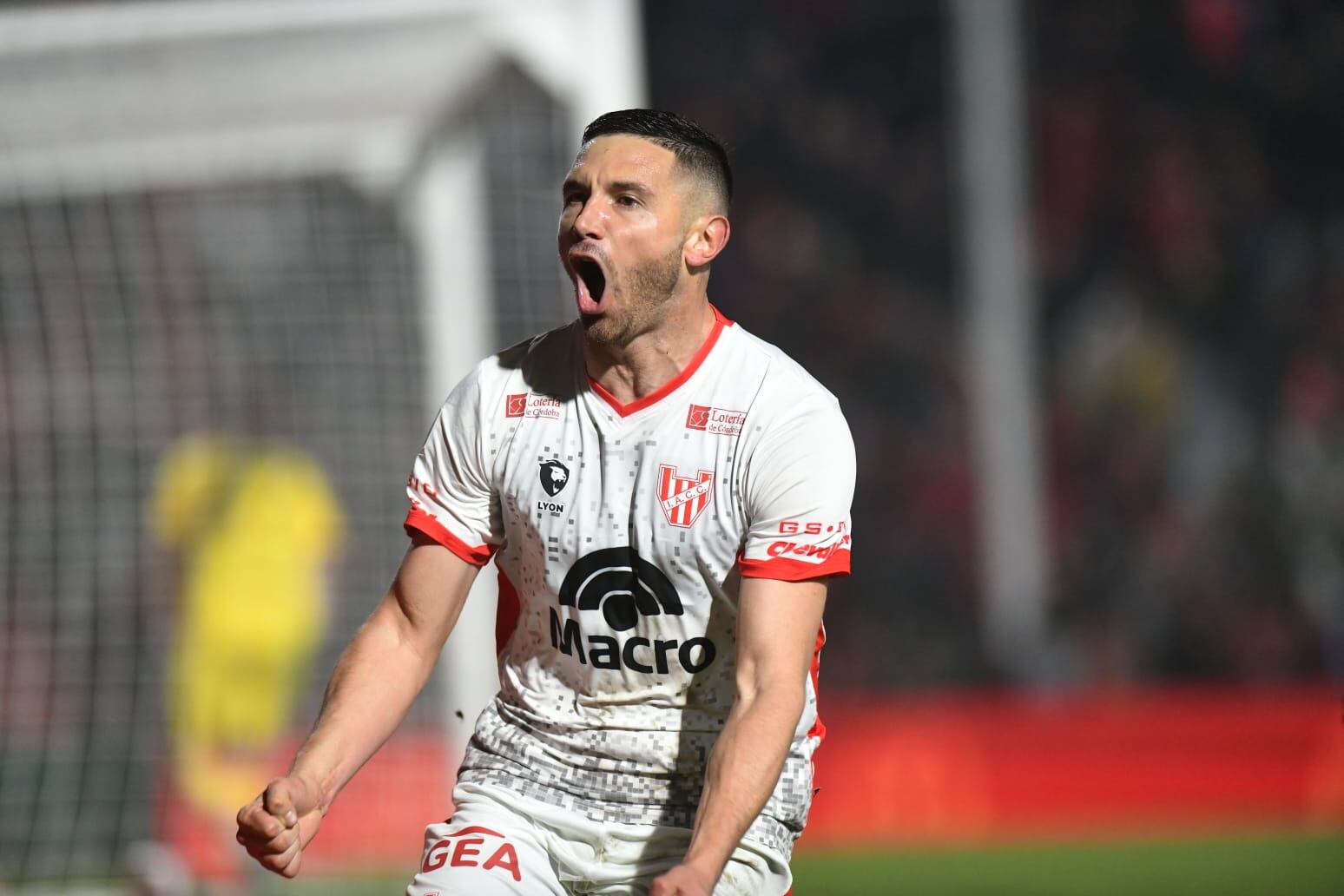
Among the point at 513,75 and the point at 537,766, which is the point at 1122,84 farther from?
the point at 537,766

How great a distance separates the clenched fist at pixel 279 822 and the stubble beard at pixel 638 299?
1.02 meters

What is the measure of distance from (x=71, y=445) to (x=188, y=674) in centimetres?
117

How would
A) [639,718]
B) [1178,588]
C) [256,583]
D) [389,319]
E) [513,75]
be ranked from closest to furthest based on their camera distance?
[639,718] < [513,75] < [389,319] < [256,583] < [1178,588]

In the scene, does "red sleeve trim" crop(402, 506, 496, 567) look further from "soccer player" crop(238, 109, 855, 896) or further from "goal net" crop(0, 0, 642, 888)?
"goal net" crop(0, 0, 642, 888)

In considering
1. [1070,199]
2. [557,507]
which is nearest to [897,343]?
[1070,199]

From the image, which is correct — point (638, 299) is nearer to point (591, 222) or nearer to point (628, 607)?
point (591, 222)

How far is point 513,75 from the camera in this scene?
6.70 m

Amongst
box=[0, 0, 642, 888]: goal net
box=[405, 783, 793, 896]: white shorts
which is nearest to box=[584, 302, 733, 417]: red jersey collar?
box=[405, 783, 793, 896]: white shorts

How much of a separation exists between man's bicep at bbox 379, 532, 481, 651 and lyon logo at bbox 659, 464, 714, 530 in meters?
0.46

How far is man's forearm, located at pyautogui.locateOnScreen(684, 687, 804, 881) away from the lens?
9.37 feet

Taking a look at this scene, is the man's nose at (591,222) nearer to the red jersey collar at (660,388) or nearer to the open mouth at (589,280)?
the open mouth at (589,280)

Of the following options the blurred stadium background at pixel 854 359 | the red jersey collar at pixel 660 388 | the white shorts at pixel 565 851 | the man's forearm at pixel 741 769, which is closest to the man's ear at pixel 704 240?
the red jersey collar at pixel 660 388

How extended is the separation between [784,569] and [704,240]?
2.30 feet

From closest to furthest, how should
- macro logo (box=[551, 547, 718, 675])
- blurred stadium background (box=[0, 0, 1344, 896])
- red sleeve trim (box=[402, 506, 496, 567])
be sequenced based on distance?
macro logo (box=[551, 547, 718, 675])
red sleeve trim (box=[402, 506, 496, 567])
blurred stadium background (box=[0, 0, 1344, 896])
